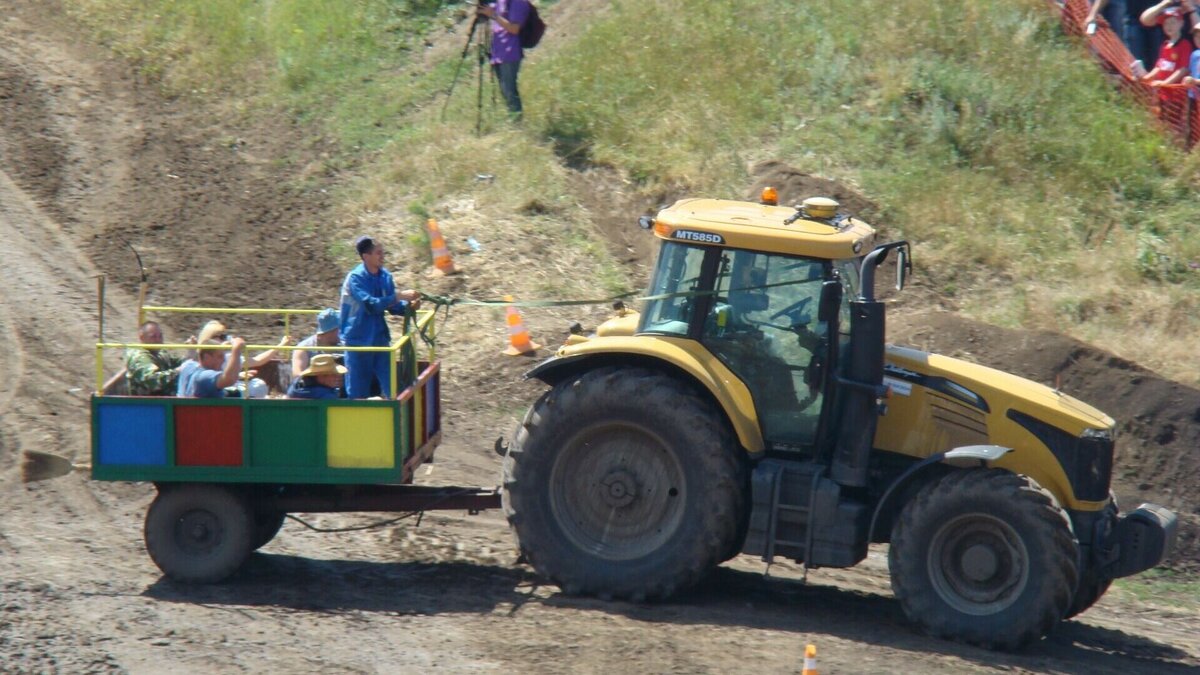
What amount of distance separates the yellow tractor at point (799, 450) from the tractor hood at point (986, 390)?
0.01 meters

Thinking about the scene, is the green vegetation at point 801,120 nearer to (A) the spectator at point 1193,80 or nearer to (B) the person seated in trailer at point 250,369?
(A) the spectator at point 1193,80

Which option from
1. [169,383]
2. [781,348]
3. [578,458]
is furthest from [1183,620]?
[169,383]

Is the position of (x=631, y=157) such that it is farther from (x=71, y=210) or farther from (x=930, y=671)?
(x=930, y=671)

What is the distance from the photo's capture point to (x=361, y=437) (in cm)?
884

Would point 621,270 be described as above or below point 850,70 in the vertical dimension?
below

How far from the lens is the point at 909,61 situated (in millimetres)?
17562

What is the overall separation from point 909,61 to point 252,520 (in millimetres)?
11462

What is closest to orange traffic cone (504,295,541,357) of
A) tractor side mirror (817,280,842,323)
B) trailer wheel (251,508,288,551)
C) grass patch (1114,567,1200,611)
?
trailer wheel (251,508,288,551)

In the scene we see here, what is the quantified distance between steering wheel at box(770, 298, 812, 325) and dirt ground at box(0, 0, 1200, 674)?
1.87 metres

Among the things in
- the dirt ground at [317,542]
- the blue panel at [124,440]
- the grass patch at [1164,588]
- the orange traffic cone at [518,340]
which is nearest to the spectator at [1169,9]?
the dirt ground at [317,542]

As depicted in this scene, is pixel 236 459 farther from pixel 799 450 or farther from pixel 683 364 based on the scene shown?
pixel 799 450

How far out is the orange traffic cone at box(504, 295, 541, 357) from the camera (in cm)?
1368

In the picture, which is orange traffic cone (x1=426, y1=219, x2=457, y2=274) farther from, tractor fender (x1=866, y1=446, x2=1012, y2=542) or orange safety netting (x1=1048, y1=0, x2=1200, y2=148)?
orange safety netting (x1=1048, y1=0, x2=1200, y2=148)

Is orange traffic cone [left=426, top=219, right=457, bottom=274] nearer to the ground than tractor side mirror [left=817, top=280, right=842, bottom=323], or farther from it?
farther from it
